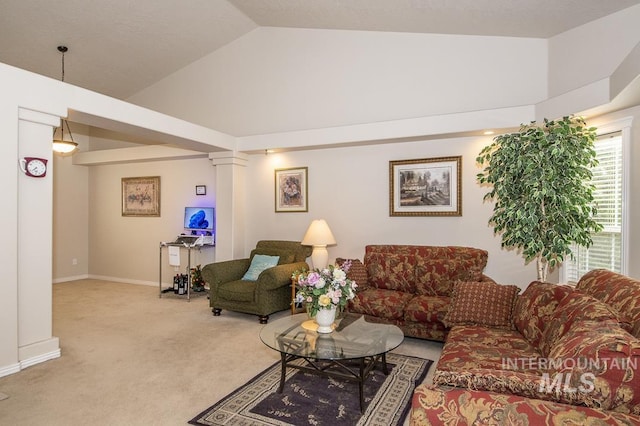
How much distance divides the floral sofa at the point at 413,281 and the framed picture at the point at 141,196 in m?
4.17

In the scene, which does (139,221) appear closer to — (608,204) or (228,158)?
(228,158)

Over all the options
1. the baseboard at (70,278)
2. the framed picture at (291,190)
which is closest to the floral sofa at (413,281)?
the framed picture at (291,190)

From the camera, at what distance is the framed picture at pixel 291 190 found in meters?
5.52

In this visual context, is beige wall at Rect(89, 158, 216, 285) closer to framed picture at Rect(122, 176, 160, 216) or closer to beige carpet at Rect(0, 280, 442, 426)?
framed picture at Rect(122, 176, 160, 216)

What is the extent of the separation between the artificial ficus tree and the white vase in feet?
6.00

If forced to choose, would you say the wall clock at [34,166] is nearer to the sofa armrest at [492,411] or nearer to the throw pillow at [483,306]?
the sofa armrest at [492,411]

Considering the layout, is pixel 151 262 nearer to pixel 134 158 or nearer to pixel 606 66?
pixel 134 158

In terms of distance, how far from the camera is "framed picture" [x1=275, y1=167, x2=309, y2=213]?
5.52 m

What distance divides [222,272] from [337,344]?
2662 millimetres

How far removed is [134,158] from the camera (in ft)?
21.7

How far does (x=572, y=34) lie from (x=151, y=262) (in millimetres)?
7127

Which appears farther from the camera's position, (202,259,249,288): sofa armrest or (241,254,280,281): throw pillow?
(241,254,280,281): throw pillow

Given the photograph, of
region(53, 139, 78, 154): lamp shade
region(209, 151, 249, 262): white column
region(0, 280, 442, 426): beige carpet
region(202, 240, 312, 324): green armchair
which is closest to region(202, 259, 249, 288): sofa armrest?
region(202, 240, 312, 324): green armchair

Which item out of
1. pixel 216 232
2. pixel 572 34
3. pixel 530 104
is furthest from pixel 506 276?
pixel 216 232
